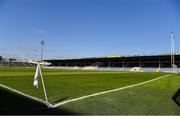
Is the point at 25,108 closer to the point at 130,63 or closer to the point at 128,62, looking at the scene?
the point at 130,63

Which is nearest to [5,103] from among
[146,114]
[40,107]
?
[40,107]

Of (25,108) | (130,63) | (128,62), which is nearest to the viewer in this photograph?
(25,108)

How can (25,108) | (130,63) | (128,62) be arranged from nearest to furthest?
1. (25,108)
2. (130,63)
3. (128,62)

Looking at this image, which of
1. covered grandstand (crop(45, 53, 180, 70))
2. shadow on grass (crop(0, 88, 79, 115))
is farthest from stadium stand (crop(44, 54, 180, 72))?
shadow on grass (crop(0, 88, 79, 115))

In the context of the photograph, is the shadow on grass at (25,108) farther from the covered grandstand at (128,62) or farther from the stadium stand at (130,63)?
the covered grandstand at (128,62)

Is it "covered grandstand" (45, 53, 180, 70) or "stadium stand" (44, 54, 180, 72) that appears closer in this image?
"stadium stand" (44, 54, 180, 72)

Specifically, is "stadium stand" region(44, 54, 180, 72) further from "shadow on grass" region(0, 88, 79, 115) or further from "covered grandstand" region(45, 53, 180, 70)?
"shadow on grass" region(0, 88, 79, 115)

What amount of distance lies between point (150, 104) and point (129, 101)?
0.97 metres

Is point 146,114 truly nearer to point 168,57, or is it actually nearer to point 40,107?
point 40,107

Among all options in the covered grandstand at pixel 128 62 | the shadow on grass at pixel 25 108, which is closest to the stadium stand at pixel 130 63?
the covered grandstand at pixel 128 62

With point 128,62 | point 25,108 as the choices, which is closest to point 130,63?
point 128,62

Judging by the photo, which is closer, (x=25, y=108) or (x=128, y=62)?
(x=25, y=108)

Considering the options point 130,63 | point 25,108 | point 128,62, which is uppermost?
point 128,62

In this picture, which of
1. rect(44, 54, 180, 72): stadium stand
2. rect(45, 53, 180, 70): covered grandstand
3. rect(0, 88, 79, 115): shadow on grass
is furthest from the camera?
rect(45, 53, 180, 70): covered grandstand
